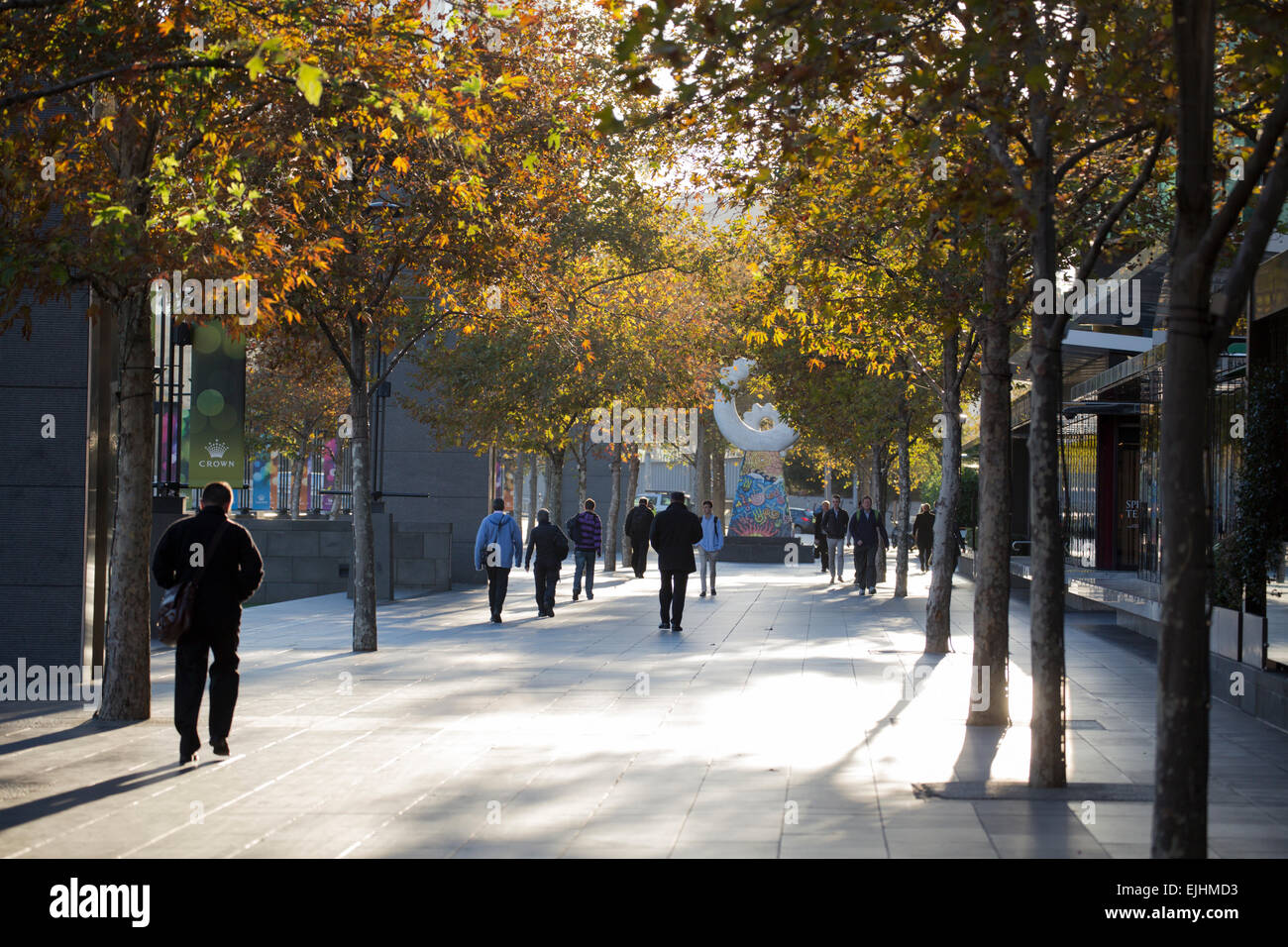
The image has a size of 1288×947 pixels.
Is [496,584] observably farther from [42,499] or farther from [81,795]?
[81,795]

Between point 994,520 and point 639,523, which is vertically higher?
point 994,520

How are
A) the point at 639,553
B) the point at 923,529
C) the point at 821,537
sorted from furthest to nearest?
the point at 923,529, the point at 821,537, the point at 639,553

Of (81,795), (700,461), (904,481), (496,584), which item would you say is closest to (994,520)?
(81,795)

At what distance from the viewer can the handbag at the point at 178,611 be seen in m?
9.17

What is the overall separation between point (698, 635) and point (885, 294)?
20.2ft

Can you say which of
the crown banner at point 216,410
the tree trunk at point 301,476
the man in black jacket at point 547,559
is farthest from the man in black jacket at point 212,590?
the tree trunk at point 301,476

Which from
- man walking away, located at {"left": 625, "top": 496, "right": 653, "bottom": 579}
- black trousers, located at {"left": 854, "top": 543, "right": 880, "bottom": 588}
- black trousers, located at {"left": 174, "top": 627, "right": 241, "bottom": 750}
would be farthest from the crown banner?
black trousers, located at {"left": 854, "top": 543, "right": 880, "bottom": 588}

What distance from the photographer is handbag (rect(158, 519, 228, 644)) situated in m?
9.17

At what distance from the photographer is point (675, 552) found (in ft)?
66.7

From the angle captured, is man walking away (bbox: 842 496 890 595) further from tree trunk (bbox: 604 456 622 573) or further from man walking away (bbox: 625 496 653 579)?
tree trunk (bbox: 604 456 622 573)

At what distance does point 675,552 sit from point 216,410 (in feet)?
21.5

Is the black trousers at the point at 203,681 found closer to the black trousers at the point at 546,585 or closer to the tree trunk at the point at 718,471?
the black trousers at the point at 546,585

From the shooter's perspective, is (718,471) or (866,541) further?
(718,471)
